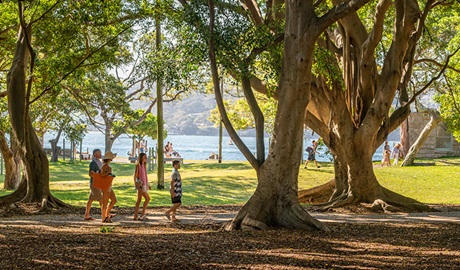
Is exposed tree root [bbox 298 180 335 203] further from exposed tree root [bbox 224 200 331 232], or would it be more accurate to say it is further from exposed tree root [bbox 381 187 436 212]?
exposed tree root [bbox 224 200 331 232]

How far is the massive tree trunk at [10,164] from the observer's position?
95.8ft

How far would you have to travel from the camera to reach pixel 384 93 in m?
18.5

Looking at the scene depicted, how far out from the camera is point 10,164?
29531mm

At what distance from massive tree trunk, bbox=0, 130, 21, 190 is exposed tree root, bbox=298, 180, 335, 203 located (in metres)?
13.7

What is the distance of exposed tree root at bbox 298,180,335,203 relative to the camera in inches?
902

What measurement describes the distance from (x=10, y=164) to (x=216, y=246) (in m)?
21.2

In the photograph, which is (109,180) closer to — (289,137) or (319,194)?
(289,137)

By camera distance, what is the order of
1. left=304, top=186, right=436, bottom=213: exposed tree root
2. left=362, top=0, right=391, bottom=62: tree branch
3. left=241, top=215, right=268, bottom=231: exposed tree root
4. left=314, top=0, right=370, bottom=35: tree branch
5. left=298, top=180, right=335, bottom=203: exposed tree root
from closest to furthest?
left=314, top=0, right=370, bottom=35: tree branch
left=241, top=215, right=268, bottom=231: exposed tree root
left=362, top=0, right=391, bottom=62: tree branch
left=304, top=186, right=436, bottom=213: exposed tree root
left=298, top=180, right=335, bottom=203: exposed tree root

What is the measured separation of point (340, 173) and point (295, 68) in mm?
7970

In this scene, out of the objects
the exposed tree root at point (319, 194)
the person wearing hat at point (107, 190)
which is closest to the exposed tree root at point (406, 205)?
the exposed tree root at point (319, 194)

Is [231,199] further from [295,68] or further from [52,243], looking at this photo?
[52,243]

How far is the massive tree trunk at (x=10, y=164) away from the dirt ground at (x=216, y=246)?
1475 cm

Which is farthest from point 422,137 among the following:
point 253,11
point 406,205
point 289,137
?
point 289,137

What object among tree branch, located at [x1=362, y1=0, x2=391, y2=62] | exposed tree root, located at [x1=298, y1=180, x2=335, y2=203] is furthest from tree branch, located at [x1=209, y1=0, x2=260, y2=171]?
exposed tree root, located at [x1=298, y1=180, x2=335, y2=203]
